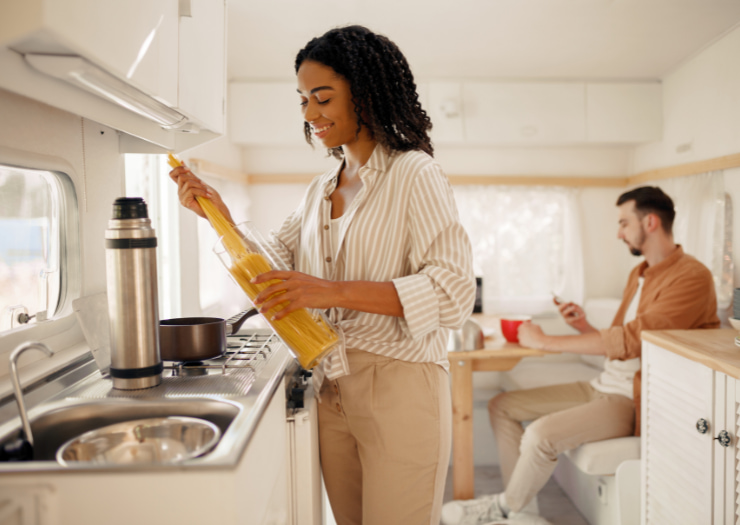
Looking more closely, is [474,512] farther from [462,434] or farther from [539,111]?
[539,111]

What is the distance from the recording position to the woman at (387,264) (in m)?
1.23

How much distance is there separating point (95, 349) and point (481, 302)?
9.57ft

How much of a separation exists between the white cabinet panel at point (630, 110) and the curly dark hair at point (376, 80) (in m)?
2.71

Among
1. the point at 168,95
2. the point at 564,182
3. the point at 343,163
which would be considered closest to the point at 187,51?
the point at 168,95

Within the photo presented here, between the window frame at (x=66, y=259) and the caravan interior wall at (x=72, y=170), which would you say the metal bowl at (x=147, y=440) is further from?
the window frame at (x=66, y=259)

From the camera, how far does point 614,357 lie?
2373mm

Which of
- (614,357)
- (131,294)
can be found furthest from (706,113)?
(131,294)

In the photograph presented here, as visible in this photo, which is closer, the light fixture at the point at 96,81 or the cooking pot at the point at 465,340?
the light fixture at the point at 96,81

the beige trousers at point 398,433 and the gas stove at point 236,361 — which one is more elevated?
the gas stove at point 236,361

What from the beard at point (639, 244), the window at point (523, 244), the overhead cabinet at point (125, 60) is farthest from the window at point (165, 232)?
the beard at point (639, 244)

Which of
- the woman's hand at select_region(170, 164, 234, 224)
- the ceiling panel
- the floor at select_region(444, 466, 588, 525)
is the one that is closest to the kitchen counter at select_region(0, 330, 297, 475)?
the woman's hand at select_region(170, 164, 234, 224)

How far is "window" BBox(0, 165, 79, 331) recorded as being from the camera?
50.5 inches

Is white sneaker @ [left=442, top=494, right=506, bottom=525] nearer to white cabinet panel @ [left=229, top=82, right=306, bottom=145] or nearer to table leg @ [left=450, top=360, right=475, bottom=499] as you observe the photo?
table leg @ [left=450, top=360, right=475, bottom=499]

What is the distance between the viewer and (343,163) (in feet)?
4.84
